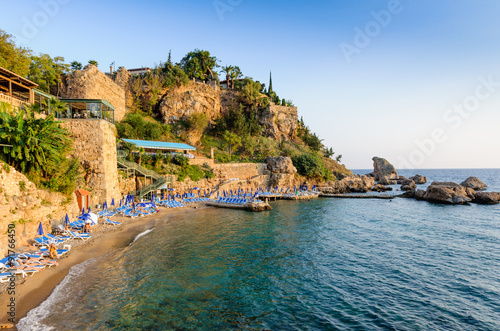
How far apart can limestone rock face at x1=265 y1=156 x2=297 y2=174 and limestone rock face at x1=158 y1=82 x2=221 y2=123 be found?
18.6 meters

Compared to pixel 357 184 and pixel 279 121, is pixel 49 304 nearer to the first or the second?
pixel 357 184

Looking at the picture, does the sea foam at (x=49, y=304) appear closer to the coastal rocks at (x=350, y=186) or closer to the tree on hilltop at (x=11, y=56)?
the tree on hilltop at (x=11, y=56)

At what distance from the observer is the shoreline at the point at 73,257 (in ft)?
31.1

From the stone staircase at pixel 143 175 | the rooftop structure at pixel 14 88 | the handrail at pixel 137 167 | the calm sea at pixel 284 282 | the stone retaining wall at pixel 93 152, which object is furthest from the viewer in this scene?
the stone staircase at pixel 143 175

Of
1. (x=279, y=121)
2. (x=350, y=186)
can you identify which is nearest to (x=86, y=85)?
(x=279, y=121)

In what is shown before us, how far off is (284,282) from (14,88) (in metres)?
25.4

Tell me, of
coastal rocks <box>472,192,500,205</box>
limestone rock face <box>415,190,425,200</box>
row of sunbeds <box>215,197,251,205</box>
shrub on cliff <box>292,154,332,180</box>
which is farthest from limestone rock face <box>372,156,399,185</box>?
row of sunbeds <box>215,197,251,205</box>

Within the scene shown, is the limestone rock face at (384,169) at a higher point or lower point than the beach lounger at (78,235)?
higher

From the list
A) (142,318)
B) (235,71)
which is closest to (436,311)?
(142,318)

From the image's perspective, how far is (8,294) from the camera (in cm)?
961

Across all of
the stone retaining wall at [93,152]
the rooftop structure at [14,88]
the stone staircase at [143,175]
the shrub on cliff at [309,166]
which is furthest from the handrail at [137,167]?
the shrub on cliff at [309,166]

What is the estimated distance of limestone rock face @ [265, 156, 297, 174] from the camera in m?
47.8

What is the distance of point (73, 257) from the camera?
546 inches

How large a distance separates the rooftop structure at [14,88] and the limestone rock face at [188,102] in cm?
2780
